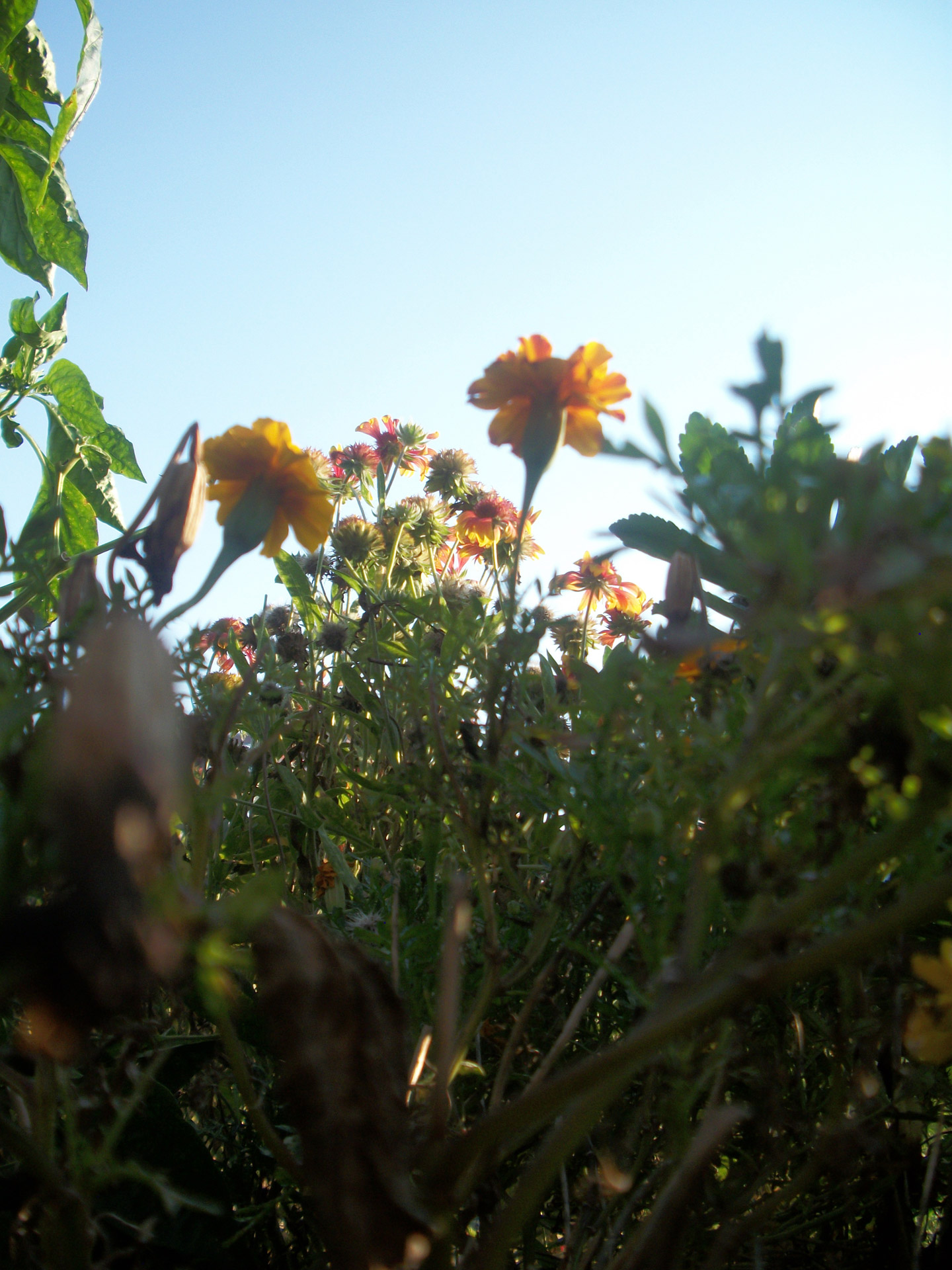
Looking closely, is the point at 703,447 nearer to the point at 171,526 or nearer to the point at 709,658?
the point at 709,658

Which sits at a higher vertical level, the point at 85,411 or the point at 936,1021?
the point at 85,411

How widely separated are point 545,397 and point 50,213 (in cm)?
119

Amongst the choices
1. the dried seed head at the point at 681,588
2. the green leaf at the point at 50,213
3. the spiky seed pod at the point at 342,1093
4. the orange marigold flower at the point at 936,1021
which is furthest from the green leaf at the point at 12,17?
the orange marigold flower at the point at 936,1021

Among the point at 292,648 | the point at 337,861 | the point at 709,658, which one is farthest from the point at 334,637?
the point at 709,658

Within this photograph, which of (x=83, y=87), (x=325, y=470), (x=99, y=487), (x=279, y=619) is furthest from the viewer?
(x=325, y=470)

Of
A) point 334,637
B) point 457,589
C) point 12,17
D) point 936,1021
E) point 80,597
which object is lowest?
point 936,1021

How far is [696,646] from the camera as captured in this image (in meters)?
0.27

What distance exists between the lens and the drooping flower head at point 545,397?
0.43 meters

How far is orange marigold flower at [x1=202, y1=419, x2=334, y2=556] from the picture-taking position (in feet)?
1.38

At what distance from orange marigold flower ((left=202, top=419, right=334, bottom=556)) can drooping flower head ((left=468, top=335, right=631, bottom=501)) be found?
0.10 m

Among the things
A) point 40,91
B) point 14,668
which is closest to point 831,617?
point 14,668

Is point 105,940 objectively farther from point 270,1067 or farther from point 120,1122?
point 270,1067

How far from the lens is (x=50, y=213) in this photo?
124cm

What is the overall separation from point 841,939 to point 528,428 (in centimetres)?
30
